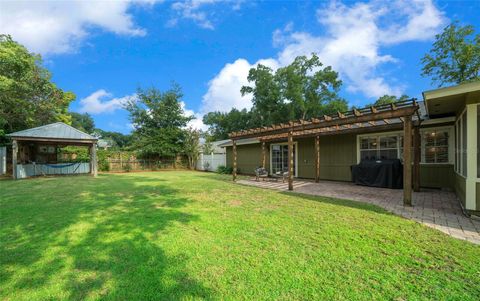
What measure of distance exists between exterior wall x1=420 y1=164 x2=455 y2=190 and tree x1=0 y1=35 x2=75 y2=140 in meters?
19.9

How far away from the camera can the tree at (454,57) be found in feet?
48.5

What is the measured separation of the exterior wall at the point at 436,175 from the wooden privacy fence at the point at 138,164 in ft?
59.0

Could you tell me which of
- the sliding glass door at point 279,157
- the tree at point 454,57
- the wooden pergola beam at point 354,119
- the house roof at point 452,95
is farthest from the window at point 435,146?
the tree at point 454,57

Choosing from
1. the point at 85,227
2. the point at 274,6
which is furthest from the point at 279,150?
the point at 85,227

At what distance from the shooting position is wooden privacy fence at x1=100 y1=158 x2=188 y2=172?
57.8 feet

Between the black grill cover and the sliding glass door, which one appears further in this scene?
the sliding glass door

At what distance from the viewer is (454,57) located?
1572 centimetres

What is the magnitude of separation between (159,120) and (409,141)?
2062 centimetres

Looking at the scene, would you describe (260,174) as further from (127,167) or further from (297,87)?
(297,87)

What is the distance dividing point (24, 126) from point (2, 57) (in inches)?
207

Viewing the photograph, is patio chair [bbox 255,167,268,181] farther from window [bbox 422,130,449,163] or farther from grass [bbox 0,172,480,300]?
window [bbox 422,130,449,163]

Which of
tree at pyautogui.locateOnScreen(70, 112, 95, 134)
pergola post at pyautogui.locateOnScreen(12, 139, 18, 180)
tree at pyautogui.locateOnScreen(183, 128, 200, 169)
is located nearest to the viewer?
pergola post at pyautogui.locateOnScreen(12, 139, 18, 180)

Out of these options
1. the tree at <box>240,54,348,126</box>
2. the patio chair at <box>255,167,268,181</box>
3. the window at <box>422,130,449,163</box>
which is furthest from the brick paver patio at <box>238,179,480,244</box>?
the tree at <box>240,54,348,126</box>

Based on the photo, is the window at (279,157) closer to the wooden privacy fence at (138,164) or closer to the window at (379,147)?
the window at (379,147)
